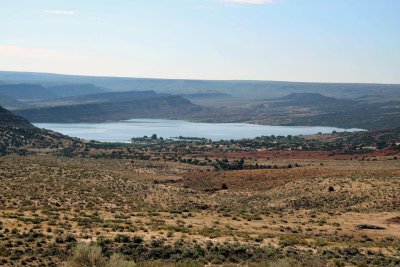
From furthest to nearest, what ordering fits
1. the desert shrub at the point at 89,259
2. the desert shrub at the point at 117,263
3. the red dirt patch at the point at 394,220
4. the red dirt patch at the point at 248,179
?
the red dirt patch at the point at 248,179 → the red dirt patch at the point at 394,220 → the desert shrub at the point at 89,259 → the desert shrub at the point at 117,263

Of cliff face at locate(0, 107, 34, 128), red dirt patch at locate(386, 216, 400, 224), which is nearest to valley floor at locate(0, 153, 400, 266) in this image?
red dirt patch at locate(386, 216, 400, 224)

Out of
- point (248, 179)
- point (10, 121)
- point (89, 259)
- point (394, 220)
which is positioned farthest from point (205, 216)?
point (10, 121)

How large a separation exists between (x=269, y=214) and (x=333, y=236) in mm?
9858

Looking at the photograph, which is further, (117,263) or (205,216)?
(205,216)

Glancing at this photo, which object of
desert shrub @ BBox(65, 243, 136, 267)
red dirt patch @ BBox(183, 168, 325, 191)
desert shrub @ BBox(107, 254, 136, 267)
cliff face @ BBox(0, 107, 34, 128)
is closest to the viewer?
desert shrub @ BBox(107, 254, 136, 267)

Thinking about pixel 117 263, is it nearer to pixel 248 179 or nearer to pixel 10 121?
pixel 248 179

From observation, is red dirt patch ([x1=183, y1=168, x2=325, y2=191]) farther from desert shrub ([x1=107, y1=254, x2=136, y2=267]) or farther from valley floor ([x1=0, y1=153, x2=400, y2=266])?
desert shrub ([x1=107, y1=254, x2=136, y2=267])

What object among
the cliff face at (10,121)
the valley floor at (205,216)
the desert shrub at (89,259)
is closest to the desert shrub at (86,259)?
the desert shrub at (89,259)

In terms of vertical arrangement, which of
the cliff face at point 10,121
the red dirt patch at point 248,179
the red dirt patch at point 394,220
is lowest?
the red dirt patch at point 248,179

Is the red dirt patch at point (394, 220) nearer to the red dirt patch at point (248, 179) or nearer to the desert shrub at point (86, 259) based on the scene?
the red dirt patch at point (248, 179)

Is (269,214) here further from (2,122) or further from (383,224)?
(2,122)

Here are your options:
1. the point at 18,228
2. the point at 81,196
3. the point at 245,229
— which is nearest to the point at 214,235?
the point at 245,229

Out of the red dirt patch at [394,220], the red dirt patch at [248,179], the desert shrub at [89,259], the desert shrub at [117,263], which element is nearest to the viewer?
the desert shrub at [117,263]

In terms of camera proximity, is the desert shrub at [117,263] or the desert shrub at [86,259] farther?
the desert shrub at [86,259]
